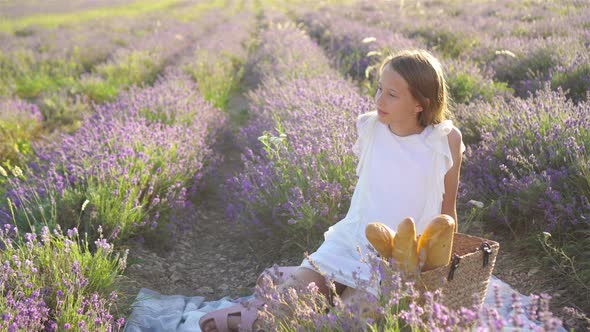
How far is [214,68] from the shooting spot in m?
7.59

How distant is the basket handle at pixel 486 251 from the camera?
6.60ft

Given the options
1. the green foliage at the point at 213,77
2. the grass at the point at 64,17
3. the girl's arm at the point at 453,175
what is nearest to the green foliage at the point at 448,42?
the green foliage at the point at 213,77

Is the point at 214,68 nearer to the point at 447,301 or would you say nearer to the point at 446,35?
the point at 446,35

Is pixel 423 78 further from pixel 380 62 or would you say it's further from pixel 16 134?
pixel 16 134

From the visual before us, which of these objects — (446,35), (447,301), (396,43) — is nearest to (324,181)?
(447,301)

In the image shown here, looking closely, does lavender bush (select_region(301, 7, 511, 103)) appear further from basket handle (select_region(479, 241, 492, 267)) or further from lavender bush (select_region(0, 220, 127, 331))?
lavender bush (select_region(0, 220, 127, 331))

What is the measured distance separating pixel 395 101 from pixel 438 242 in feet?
2.29

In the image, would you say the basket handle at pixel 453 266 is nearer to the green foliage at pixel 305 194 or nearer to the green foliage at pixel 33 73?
the green foliage at pixel 305 194

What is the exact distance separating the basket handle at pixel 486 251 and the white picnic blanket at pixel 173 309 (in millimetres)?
554

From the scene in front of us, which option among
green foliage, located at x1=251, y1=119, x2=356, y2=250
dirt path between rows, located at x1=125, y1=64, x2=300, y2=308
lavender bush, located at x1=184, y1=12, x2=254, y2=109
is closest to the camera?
green foliage, located at x1=251, y1=119, x2=356, y2=250

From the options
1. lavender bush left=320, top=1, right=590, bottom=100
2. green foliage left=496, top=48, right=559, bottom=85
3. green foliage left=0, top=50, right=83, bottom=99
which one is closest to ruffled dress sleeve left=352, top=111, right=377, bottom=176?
lavender bush left=320, top=1, right=590, bottom=100

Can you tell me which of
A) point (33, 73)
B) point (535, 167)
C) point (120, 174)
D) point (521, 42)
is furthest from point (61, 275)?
point (33, 73)

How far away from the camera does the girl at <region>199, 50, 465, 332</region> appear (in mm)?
2311

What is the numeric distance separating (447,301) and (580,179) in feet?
3.91
